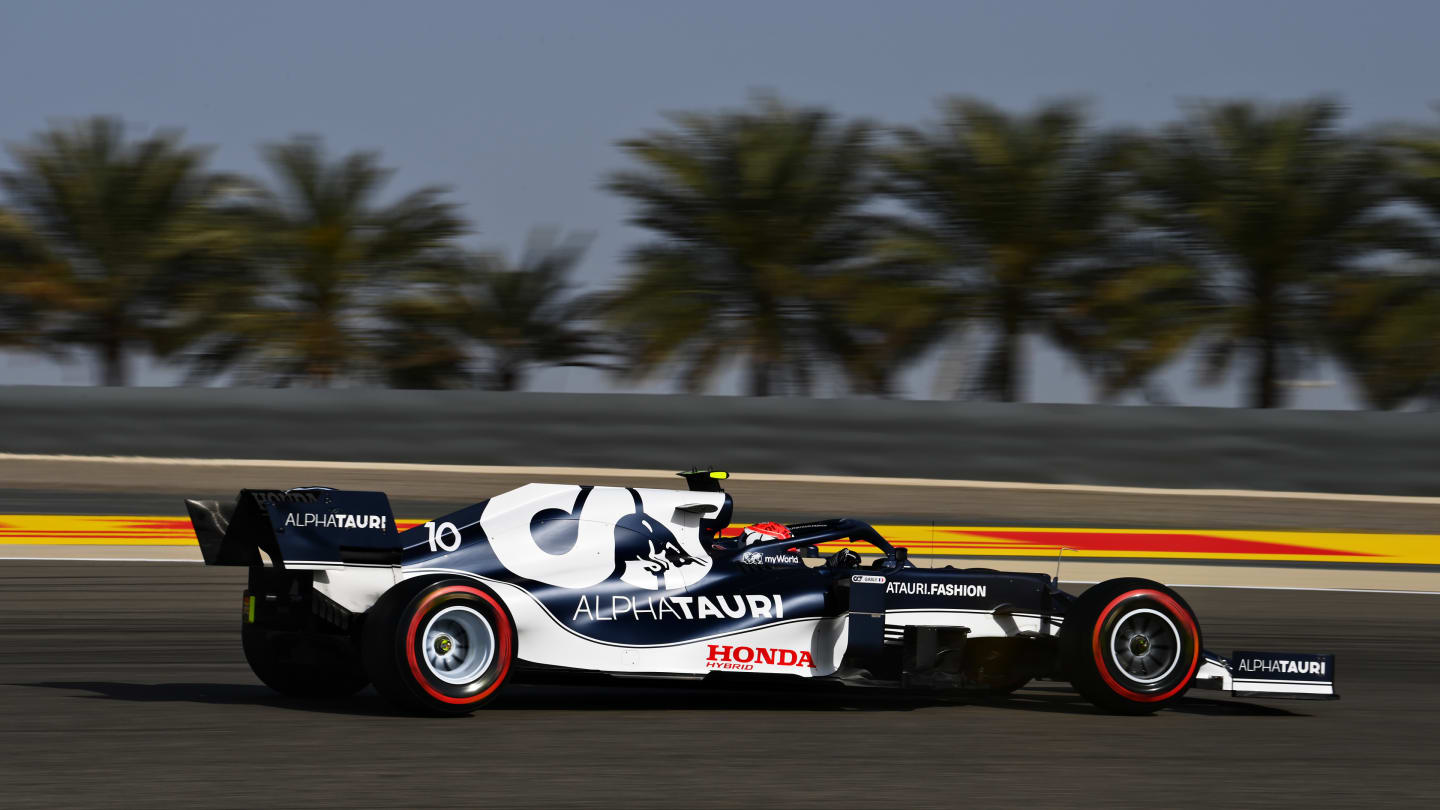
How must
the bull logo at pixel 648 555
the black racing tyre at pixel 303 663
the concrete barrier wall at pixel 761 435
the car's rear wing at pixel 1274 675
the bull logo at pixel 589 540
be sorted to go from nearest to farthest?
the black racing tyre at pixel 303 663 → the bull logo at pixel 589 540 → the bull logo at pixel 648 555 → the car's rear wing at pixel 1274 675 → the concrete barrier wall at pixel 761 435

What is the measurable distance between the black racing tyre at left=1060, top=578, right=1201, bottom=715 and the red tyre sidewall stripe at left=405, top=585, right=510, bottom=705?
2653 mm

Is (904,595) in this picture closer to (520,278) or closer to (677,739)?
(677,739)

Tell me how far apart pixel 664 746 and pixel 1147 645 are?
2.54 meters

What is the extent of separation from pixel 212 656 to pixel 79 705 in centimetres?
186

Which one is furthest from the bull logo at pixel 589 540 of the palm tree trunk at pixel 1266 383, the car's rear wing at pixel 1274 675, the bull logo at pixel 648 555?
the palm tree trunk at pixel 1266 383

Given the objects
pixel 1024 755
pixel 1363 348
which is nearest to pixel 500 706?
pixel 1024 755

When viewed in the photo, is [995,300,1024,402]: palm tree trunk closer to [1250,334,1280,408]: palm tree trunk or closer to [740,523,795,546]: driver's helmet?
[1250,334,1280,408]: palm tree trunk

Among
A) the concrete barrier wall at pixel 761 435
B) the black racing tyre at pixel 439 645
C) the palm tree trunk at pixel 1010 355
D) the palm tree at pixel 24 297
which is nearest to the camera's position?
the black racing tyre at pixel 439 645

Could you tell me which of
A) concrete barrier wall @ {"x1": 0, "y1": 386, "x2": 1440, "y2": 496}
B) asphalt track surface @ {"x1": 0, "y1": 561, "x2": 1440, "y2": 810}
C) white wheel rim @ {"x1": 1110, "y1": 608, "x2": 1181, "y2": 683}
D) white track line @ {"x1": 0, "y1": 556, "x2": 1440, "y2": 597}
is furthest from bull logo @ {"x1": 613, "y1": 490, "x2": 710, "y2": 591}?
concrete barrier wall @ {"x1": 0, "y1": 386, "x2": 1440, "y2": 496}

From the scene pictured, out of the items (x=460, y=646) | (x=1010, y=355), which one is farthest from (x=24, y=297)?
(x=460, y=646)

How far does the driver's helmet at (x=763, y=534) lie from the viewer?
27.2 feet

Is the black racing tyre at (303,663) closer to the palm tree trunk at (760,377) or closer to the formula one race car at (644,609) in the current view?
the formula one race car at (644,609)

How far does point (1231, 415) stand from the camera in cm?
1839

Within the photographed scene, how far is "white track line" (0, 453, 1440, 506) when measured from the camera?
18.2m
